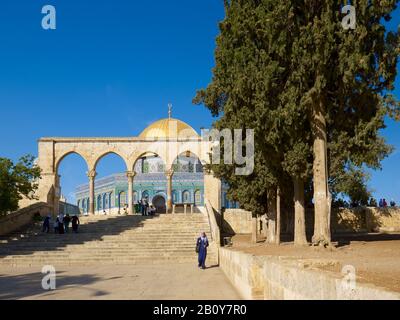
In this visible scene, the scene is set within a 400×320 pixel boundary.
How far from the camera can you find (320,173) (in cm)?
1538

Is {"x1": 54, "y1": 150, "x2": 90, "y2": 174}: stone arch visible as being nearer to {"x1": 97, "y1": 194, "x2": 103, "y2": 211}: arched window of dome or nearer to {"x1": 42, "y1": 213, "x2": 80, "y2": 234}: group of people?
{"x1": 42, "y1": 213, "x2": 80, "y2": 234}: group of people

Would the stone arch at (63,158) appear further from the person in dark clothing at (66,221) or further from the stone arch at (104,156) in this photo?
the person in dark clothing at (66,221)

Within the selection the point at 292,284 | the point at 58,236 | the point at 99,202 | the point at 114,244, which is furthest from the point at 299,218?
the point at 99,202

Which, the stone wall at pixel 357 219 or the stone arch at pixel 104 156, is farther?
the stone arch at pixel 104 156

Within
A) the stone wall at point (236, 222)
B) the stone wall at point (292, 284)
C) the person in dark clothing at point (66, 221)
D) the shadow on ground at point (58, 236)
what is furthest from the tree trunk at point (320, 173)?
the stone wall at point (236, 222)

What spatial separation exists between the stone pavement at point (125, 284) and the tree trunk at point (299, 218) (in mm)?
2884

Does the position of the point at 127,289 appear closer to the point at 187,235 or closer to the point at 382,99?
the point at 382,99

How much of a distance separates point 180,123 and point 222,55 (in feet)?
110

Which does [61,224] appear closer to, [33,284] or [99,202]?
[33,284]

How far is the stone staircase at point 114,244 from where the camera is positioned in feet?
66.7

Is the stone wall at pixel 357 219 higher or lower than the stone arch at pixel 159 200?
lower

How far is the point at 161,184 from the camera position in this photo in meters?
55.5

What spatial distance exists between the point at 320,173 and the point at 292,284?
983 centimetres

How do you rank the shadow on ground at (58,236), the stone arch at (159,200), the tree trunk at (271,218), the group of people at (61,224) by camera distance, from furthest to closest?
the stone arch at (159,200) < the group of people at (61,224) < the shadow on ground at (58,236) < the tree trunk at (271,218)
